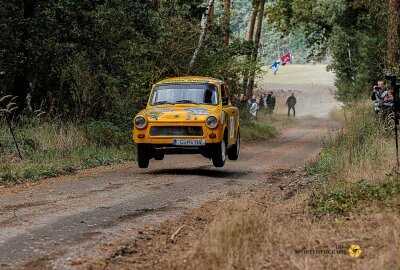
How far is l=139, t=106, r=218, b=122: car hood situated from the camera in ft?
43.8

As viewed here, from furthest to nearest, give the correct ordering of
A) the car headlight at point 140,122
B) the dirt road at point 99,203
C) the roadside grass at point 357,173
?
the car headlight at point 140,122 → the roadside grass at point 357,173 → the dirt road at point 99,203

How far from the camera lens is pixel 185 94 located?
1447cm

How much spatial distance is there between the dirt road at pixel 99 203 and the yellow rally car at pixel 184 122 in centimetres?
54

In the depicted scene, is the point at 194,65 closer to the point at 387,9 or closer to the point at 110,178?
the point at 387,9

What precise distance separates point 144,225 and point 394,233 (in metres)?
2.97

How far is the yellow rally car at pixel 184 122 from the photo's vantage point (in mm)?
13297

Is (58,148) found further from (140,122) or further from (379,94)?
(379,94)

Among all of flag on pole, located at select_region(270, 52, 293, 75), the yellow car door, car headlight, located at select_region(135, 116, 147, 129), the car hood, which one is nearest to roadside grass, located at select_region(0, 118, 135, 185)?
car headlight, located at select_region(135, 116, 147, 129)

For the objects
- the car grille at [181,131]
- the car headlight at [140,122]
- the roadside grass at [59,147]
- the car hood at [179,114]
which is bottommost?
the roadside grass at [59,147]

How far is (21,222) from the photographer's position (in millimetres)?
7902

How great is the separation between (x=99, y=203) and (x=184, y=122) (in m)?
4.04

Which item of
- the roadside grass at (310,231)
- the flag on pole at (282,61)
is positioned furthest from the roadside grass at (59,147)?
the flag on pole at (282,61)

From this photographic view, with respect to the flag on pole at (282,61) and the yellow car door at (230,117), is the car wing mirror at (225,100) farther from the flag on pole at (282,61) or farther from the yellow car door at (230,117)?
the flag on pole at (282,61)

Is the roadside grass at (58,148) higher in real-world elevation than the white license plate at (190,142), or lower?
lower
